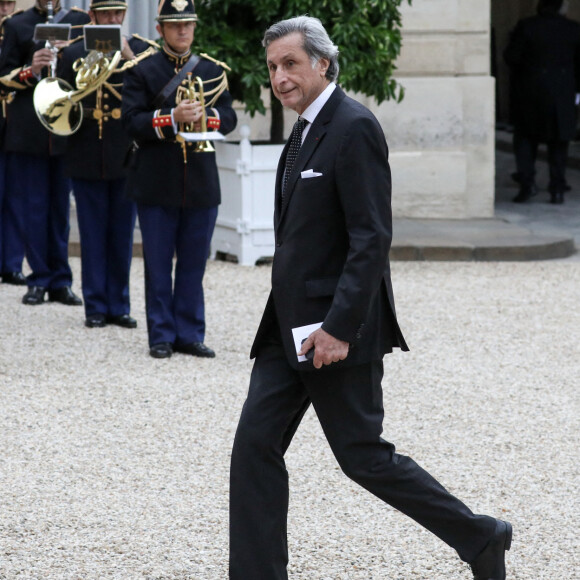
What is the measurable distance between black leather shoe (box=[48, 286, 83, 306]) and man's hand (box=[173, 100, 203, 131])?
2.16m

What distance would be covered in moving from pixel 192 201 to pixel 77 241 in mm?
3706

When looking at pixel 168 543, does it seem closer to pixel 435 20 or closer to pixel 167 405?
pixel 167 405

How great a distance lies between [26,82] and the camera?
8453 mm

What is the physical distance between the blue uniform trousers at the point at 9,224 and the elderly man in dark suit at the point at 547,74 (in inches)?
244

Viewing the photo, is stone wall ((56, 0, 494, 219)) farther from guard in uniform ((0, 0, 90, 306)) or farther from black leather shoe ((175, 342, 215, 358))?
black leather shoe ((175, 342, 215, 358))

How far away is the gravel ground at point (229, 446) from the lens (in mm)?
4172

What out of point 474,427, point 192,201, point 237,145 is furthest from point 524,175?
point 474,427

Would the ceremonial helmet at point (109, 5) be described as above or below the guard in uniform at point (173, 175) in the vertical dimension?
above

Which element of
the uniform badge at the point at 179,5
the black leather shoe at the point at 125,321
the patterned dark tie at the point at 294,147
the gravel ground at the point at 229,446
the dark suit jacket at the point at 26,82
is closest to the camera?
the patterned dark tie at the point at 294,147

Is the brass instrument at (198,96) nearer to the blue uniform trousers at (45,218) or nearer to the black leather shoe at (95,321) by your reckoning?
the black leather shoe at (95,321)

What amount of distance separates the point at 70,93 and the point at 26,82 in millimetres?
890

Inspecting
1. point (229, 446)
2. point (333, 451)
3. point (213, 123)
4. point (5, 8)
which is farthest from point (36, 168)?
point (333, 451)

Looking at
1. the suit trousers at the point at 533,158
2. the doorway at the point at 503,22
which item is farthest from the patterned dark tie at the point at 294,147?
the doorway at the point at 503,22

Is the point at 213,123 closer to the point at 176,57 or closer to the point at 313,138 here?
the point at 176,57
